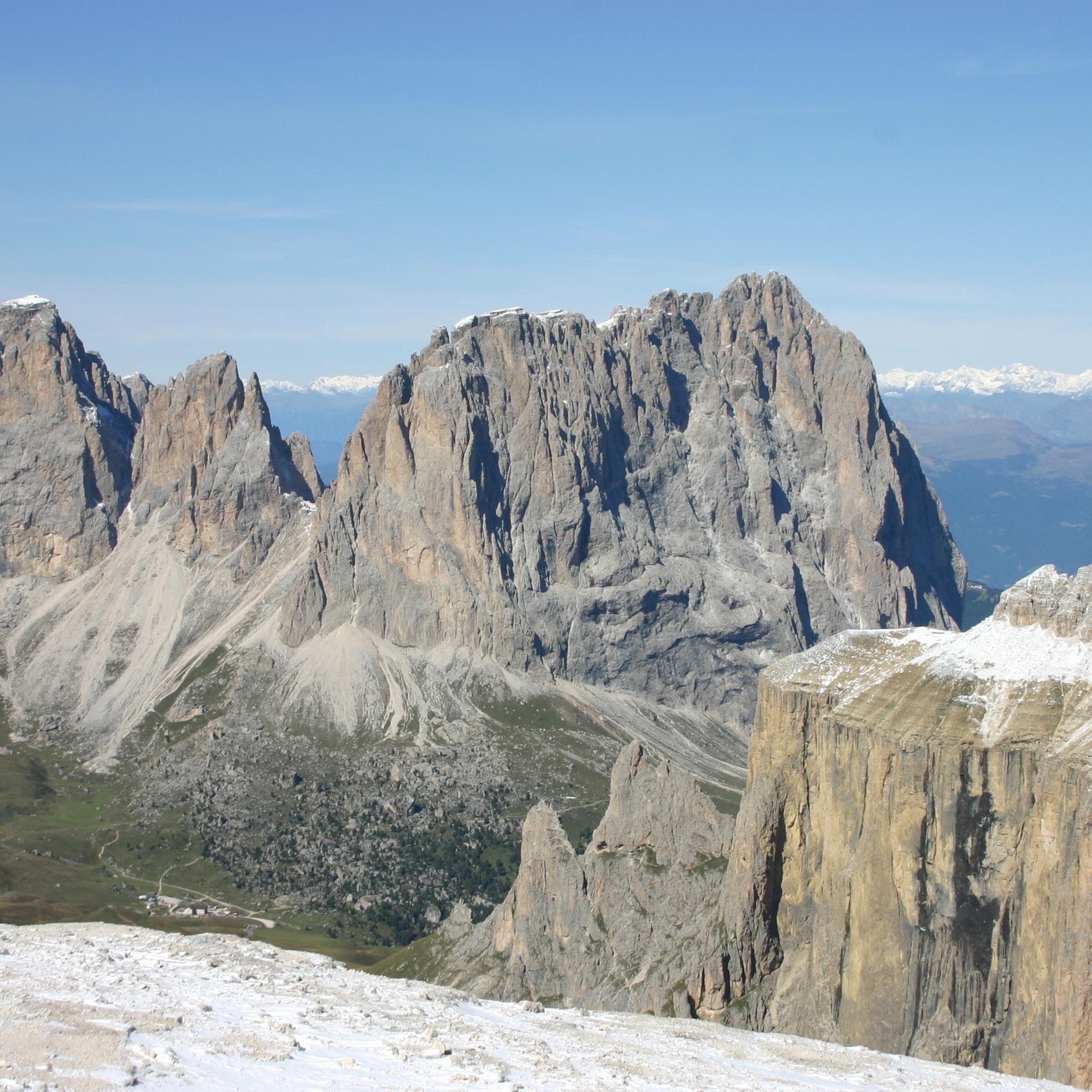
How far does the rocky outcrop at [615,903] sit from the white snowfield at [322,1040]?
22490 millimetres

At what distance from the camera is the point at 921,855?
6819 cm

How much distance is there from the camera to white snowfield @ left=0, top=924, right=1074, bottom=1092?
4516 centimetres

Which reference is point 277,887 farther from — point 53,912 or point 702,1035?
point 702,1035

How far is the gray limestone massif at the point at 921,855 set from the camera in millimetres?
61781

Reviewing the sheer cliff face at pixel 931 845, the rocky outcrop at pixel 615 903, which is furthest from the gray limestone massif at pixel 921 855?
the rocky outcrop at pixel 615 903

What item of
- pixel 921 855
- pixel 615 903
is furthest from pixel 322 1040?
pixel 615 903

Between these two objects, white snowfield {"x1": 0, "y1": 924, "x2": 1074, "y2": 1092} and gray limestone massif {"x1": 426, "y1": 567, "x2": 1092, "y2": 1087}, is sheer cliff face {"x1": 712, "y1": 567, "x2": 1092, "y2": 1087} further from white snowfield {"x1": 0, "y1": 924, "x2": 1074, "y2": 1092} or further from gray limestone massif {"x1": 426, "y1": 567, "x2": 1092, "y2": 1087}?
white snowfield {"x1": 0, "y1": 924, "x2": 1074, "y2": 1092}

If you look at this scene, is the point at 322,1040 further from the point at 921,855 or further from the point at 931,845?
the point at 931,845

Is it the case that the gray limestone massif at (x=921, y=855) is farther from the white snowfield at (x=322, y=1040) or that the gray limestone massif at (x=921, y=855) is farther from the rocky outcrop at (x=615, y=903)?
the white snowfield at (x=322, y=1040)

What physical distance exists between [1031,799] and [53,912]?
135 meters

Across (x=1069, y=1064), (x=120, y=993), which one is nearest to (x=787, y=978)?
(x=1069, y=1064)

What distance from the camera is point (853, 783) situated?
72.8 metres

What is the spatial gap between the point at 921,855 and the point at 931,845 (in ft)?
2.75

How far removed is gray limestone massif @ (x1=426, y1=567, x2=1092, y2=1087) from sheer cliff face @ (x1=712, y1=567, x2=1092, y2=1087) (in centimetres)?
10
